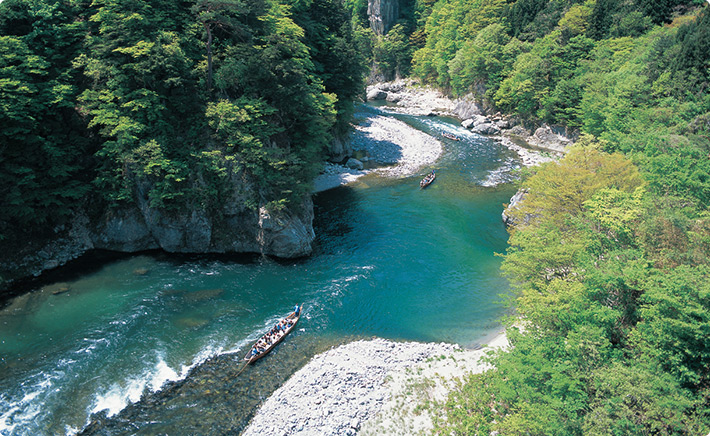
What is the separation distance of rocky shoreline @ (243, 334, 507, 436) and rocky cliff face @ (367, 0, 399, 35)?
119195 millimetres

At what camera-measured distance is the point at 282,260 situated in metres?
30.2

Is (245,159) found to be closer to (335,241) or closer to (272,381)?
(335,241)

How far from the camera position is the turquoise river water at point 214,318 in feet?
59.7

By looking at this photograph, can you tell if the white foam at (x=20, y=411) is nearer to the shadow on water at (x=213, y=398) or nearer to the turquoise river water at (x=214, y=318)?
the turquoise river water at (x=214, y=318)

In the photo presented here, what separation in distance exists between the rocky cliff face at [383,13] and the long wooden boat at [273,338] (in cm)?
11748

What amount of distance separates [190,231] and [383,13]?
371 feet

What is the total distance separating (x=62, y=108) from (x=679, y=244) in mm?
41732

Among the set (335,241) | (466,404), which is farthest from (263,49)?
(466,404)

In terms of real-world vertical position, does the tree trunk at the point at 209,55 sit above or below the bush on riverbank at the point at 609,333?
above

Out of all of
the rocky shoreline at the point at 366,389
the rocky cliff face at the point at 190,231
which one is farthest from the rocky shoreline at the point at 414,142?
the rocky shoreline at the point at 366,389

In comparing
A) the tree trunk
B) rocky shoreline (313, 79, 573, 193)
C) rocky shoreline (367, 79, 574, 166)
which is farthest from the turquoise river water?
rocky shoreline (367, 79, 574, 166)

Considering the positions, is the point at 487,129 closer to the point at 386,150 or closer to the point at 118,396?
the point at 386,150

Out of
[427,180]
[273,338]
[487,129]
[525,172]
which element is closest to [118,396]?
[273,338]

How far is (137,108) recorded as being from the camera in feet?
92.7
